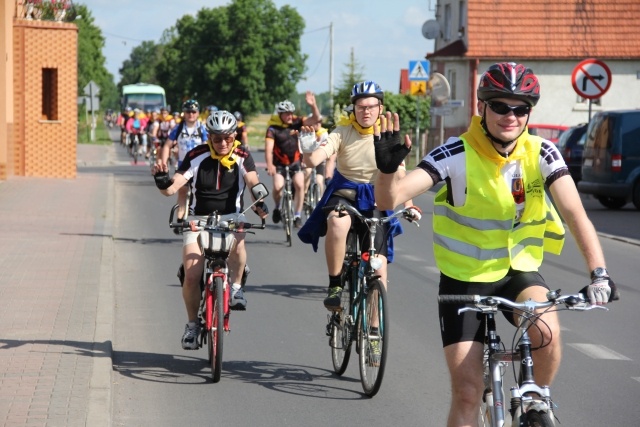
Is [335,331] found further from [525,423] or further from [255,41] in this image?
[255,41]

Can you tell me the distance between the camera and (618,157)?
23.4m

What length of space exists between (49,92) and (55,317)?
2467 centimetres

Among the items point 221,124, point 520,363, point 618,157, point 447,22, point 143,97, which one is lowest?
point 143,97

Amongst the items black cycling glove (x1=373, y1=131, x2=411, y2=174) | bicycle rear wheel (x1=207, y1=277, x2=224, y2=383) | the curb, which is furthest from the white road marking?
black cycling glove (x1=373, y1=131, x2=411, y2=174)

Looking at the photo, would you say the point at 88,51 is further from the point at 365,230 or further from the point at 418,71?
the point at 365,230

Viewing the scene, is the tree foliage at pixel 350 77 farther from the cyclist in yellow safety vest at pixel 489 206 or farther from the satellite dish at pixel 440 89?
the cyclist in yellow safety vest at pixel 489 206

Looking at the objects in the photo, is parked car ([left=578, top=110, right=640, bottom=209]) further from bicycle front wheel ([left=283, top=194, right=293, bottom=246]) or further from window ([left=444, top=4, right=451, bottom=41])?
window ([left=444, top=4, right=451, bottom=41])

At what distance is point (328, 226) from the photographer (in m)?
8.63

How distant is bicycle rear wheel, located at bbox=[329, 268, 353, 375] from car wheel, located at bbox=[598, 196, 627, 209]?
17068mm

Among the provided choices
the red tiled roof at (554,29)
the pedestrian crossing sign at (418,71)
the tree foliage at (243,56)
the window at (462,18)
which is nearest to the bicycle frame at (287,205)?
the pedestrian crossing sign at (418,71)

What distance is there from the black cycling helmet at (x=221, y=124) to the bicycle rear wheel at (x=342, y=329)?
4.29 feet

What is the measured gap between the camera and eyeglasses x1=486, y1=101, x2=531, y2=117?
484cm

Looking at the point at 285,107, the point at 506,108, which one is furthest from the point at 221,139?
the point at 285,107

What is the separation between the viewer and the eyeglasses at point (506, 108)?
15.9 feet
